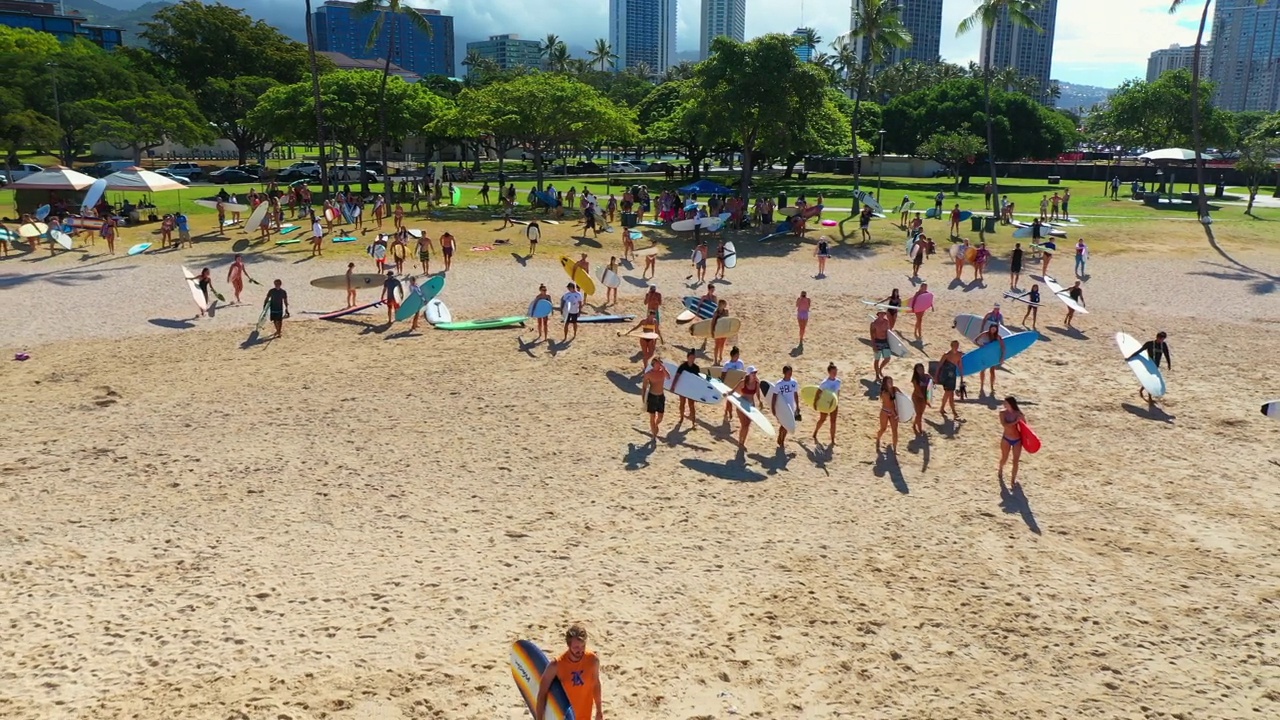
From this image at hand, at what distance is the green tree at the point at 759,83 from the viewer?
105 feet

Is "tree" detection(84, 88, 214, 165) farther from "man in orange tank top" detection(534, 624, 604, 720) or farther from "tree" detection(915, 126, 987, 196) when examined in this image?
"man in orange tank top" detection(534, 624, 604, 720)

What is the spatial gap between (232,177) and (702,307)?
4172 cm

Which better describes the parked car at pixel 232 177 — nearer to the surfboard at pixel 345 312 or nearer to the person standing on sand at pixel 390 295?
the surfboard at pixel 345 312

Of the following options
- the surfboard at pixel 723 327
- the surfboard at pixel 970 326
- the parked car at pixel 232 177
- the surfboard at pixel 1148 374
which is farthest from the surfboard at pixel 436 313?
the parked car at pixel 232 177

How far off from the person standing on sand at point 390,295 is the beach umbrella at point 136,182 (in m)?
15.1

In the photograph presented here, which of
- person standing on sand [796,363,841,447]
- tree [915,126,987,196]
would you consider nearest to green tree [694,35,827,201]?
person standing on sand [796,363,841,447]

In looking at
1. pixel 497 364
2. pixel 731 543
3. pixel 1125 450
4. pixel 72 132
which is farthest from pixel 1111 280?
pixel 72 132

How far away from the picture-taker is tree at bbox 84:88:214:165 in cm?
4262

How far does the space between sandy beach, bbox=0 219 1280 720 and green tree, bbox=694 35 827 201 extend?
55.6 ft

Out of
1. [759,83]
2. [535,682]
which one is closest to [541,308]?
[535,682]

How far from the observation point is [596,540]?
994 centimetres

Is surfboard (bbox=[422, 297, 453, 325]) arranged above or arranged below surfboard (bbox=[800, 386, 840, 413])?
above

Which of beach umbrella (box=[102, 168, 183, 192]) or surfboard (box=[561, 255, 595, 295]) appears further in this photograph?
beach umbrella (box=[102, 168, 183, 192])

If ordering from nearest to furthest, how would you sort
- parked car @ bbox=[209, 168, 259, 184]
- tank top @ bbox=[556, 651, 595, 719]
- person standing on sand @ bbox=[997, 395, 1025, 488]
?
tank top @ bbox=[556, 651, 595, 719] < person standing on sand @ bbox=[997, 395, 1025, 488] < parked car @ bbox=[209, 168, 259, 184]
